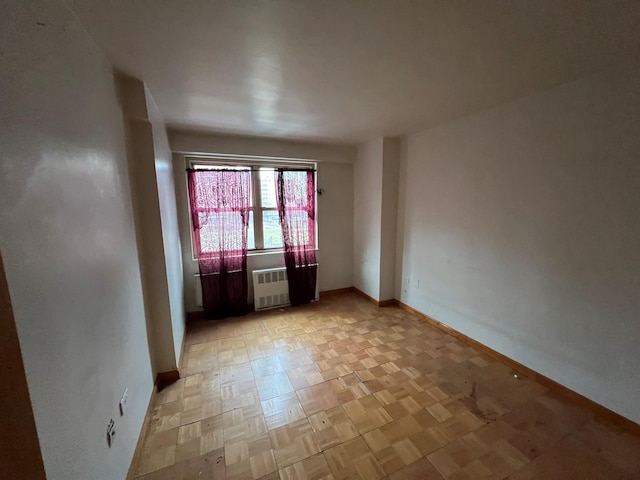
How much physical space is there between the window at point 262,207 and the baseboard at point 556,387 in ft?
7.16

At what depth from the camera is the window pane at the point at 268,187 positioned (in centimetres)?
346

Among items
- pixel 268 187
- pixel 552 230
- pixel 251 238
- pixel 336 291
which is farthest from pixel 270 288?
pixel 552 230

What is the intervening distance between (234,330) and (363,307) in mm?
1664

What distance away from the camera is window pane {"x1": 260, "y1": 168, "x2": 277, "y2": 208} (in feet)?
11.3

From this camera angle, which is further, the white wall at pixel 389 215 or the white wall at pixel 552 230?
the white wall at pixel 389 215

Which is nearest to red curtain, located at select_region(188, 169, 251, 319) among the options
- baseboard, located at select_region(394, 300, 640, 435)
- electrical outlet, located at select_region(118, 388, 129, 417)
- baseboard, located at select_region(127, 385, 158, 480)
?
baseboard, located at select_region(127, 385, 158, 480)

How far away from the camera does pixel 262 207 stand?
353cm

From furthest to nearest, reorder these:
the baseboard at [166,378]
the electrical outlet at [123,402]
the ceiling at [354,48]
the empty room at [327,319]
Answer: the baseboard at [166,378], the electrical outlet at [123,402], the ceiling at [354,48], the empty room at [327,319]

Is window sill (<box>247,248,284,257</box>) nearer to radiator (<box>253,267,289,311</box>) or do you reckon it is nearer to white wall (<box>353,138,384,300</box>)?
radiator (<box>253,267,289,311</box>)

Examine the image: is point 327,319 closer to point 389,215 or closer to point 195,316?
point 389,215

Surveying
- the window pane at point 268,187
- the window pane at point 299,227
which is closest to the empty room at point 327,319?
the window pane at point 268,187

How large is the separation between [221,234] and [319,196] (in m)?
1.42

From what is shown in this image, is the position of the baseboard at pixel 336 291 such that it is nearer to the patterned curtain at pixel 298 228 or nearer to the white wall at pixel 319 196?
the white wall at pixel 319 196

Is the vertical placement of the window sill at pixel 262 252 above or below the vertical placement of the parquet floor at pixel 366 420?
above
